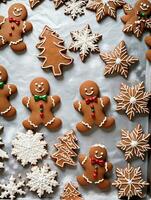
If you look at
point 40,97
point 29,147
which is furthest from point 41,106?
point 29,147

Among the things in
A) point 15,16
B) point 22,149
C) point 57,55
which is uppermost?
point 15,16

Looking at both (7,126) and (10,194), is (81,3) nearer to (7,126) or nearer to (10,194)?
(7,126)

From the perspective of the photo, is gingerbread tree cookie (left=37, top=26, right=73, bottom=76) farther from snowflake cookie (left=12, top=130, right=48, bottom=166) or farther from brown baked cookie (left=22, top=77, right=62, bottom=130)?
snowflake cookie (left=12, top=130, right=48, bottom=166)

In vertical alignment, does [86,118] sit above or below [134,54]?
below

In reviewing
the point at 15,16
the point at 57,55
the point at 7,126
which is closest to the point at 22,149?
the point at 7,126

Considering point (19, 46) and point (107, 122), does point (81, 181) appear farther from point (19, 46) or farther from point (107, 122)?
point (19, 46)

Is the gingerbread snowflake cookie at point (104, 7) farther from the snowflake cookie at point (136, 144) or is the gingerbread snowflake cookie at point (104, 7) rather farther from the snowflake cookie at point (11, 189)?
the snowflake cookie at point (11, 189)

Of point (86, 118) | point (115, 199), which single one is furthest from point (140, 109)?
point (115, 199)

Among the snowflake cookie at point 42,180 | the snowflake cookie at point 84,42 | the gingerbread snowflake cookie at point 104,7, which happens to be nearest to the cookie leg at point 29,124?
the snowflake cookie at point 42,180
